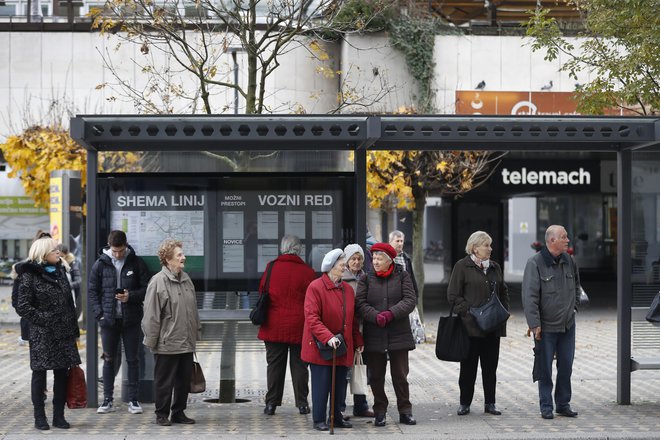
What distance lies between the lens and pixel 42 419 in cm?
896

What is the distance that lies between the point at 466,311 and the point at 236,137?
8.47 feet

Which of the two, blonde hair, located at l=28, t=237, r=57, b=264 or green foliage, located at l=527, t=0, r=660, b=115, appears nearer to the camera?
blonde hair, located at l=28, t=237, r=57, b=264

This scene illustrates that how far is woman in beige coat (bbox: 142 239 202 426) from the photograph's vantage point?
29.6 feet

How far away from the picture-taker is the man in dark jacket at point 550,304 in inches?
369

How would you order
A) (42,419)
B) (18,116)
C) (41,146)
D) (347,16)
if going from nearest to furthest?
(42,419) → (41,146) → (347,16) → (18,116)

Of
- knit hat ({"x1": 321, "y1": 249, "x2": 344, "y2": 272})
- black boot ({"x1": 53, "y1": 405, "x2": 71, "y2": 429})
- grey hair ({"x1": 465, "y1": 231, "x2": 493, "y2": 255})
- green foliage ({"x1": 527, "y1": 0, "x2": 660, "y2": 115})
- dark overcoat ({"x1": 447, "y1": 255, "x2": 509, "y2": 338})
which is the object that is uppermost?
green foliage ({"x1": 527, "y1": 0, "x2": 660, "y2": 115})

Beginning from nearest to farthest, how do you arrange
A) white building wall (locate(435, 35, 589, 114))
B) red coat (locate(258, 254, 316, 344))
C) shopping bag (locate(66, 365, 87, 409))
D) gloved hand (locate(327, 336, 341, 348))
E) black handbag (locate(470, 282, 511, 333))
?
gloved hand (locate(327, 336, 341, 348))
shopping bag (locate(66, 365, 87, 409))
black handbag (locate(470, 282, 511, 333))
red coat (locate(258, 254, 316, 344))
white building wall (locate(435, 35, 589, 114))

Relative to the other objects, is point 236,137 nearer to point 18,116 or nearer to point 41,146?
point 41,146

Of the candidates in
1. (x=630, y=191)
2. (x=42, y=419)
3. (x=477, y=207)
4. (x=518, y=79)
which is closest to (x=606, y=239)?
(x=477, y=207)

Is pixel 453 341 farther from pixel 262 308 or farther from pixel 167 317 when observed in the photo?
pixel 167 317

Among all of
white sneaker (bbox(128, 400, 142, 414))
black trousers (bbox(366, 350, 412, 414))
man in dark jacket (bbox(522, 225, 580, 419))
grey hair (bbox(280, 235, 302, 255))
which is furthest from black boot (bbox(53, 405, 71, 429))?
man in dark jacket (bbox(522, 225, 580, 419))

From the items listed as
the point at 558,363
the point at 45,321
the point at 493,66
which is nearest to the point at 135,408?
the point at 45,321

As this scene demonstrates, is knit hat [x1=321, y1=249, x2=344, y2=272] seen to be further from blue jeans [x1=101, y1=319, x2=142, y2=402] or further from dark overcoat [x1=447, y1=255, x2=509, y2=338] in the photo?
blue jeans [x1=101, y1=319, x2=142, y2=402]

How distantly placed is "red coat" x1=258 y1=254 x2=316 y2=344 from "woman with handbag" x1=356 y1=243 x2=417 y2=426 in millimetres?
668
